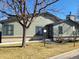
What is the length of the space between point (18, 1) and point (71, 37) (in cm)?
1983

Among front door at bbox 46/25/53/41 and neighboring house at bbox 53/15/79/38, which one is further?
neighboring house at bbox 53/15/79/38

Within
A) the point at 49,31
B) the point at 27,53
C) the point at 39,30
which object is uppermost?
the point at 39,30

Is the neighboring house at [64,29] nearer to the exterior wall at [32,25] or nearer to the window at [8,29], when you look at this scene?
the exterior wall at [32,25]

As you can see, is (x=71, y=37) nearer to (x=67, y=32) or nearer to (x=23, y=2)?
(x=67, y=32)

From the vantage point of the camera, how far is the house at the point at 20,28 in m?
36.2

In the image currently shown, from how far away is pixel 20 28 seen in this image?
36.8m

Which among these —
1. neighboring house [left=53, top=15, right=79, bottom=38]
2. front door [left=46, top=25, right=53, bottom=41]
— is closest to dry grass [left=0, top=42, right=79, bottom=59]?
front door [left=46, top=25, right=53, bottom=41]

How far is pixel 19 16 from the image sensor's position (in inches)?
958

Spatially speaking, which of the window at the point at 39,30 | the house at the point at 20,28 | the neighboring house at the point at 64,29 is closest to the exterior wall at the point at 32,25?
the house at the point at 20,28

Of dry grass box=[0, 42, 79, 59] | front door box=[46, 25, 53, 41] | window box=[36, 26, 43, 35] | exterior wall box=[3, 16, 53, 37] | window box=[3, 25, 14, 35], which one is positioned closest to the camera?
dry grass box=[0, 42, 79, 59]

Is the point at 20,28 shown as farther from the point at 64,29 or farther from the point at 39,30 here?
the point at 64,29

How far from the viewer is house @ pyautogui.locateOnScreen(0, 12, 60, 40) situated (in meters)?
36.2

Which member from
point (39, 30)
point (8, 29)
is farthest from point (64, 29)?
point (8, 29)

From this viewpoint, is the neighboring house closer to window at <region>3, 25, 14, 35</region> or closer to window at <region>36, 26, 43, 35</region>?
window at <region>36, 26, 43, 35</region>
